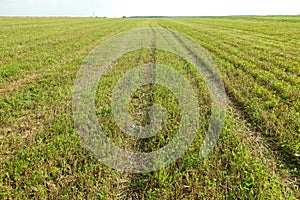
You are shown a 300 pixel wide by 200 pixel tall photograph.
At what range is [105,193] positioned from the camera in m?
3.21

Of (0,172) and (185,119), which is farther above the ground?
(185,119)

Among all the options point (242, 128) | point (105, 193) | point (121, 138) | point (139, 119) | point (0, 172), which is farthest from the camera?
point (139, 119)

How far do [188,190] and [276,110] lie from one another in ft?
12.5

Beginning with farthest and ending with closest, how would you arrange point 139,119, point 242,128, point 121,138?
point 139,119
point 242,128
point 121,138

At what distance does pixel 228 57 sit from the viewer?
12.1 meters

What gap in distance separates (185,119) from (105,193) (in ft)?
8.92

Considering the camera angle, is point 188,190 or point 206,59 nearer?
point 188,190

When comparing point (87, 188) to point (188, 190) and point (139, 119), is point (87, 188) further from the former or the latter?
point (139, 119)

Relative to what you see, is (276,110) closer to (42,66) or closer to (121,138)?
(121,138)

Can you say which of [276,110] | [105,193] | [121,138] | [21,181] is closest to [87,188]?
[105,193]

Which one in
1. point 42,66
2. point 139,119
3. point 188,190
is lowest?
point 188,190

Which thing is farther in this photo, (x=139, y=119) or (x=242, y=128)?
(x=139, y=119)

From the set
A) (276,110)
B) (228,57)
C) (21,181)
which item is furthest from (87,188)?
(228,57)

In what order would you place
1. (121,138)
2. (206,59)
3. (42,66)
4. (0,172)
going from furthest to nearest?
(206,59) → (42,66) → (121,138) → (0,172)
